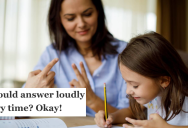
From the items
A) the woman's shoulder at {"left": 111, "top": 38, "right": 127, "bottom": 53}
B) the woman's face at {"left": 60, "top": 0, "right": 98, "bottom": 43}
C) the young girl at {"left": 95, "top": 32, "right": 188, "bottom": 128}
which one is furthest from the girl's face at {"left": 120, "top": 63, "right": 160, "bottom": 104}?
the woman's shoulder at {"left": 111, "top": 38, "right": 127, "bottom": 53}

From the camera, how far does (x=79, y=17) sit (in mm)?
1298

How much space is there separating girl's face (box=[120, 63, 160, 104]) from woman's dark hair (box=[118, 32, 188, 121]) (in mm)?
20

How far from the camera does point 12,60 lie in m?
2.67

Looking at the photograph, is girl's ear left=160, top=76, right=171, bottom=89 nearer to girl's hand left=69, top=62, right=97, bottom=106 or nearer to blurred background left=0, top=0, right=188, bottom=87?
girl's hand left=69, top=62, right=97, bottom=106

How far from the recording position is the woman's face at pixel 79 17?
128cm

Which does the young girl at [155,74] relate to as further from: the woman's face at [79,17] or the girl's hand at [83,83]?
the woman's face at [79,17]

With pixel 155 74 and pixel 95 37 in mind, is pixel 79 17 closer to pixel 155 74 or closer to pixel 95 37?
pixel 95 37

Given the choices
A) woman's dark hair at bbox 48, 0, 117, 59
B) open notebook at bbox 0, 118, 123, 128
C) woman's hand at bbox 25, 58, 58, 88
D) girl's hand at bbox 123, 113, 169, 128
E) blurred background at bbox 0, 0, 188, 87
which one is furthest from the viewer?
blurred background at bbox 0, 0, 188, 87

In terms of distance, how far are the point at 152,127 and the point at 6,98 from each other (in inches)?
25.4

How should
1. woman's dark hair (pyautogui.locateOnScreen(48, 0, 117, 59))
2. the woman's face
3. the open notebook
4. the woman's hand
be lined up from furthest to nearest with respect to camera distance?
woman's dark hair (pyautogui.locateOnScreen(48, 0, 117, 59))
the woman's face
the woman's hand
the open notebook

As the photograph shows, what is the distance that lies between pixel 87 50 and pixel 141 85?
0.74 m

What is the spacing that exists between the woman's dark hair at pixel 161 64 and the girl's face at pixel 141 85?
0.8 inches

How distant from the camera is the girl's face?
0.88 m

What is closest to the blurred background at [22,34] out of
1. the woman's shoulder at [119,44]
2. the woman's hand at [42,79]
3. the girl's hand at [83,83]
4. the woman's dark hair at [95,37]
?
the woman's shoulder at [119,44]
